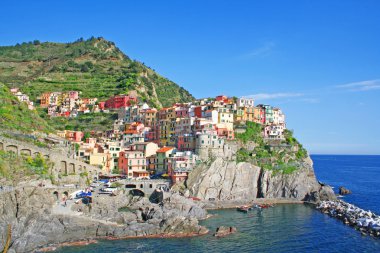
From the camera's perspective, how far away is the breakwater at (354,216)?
185 feet

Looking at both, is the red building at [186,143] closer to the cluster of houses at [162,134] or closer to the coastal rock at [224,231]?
the cluster of houses at [162,134]

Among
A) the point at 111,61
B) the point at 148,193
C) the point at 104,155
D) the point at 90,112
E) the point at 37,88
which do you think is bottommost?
the point at 148,193

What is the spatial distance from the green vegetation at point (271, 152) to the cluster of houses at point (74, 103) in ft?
124

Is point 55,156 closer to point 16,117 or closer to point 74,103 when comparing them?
point 16,117

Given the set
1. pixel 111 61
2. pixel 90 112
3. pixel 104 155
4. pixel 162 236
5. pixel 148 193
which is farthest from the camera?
pixel 111 61

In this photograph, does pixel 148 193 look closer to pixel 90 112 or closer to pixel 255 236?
pixel 255 236

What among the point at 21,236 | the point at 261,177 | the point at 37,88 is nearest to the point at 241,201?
the point at 261,177

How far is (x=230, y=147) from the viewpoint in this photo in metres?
79.9

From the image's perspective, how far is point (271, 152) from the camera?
8494cm

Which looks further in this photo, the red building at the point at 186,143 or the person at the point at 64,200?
the red building at the point at 186,143

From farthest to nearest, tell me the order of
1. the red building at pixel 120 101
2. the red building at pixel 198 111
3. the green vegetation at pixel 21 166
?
1. the red building at pixel 120 101
2. the red building at pixel 198 111
3. the green vegetation at pixel 21 166

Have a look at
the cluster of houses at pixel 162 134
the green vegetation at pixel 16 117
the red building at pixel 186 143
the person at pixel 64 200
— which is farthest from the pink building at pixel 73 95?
the person at pixel 64 200

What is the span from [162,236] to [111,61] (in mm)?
111513

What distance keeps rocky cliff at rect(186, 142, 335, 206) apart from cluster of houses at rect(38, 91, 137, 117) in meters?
43.9
